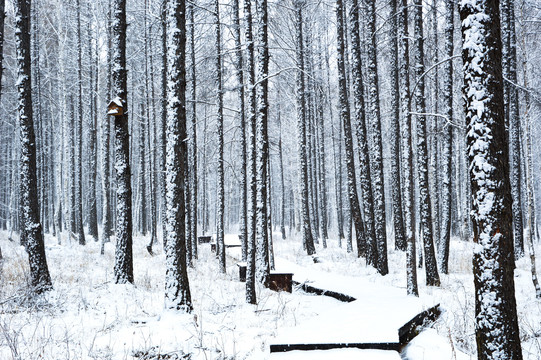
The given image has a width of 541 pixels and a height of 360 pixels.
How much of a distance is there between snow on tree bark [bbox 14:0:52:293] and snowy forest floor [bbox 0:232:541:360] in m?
0.52

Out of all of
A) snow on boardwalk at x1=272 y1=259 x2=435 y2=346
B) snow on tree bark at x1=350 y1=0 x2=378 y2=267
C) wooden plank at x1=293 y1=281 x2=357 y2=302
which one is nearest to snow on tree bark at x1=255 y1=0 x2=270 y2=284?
wooden plank at x1=293 y1=281 x2=357 y2=302

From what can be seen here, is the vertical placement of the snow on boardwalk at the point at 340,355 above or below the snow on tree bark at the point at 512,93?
below

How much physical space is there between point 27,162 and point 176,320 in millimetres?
4701

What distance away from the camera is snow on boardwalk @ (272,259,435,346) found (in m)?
5.32

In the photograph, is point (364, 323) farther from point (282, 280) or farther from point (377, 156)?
point (377, 156)

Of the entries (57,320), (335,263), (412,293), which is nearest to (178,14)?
(57,320)

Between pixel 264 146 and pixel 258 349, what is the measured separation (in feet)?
16.2

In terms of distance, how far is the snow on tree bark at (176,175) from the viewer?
6965mm

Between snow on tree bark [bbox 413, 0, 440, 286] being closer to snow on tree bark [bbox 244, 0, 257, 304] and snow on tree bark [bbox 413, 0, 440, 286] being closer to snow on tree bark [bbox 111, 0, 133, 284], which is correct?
snow on tree bark [bbox 244, 0, 257, 304]

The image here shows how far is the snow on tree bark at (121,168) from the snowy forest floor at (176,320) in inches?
20.6

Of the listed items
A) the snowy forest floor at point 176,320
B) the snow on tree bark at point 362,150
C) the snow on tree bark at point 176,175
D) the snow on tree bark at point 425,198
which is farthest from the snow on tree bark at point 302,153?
the snow on tree bark at point 176,175

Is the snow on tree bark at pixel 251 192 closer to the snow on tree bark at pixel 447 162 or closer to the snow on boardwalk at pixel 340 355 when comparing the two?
the snow on boardwalk at pixel 340 355

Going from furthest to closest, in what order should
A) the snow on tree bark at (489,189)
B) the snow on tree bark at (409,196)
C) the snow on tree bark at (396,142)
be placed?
1. the snow on tree bark at (396,142)
2. the snow on tree bark at (409,196)
3. the snow on tree bark at (489,189)

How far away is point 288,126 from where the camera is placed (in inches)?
1163
